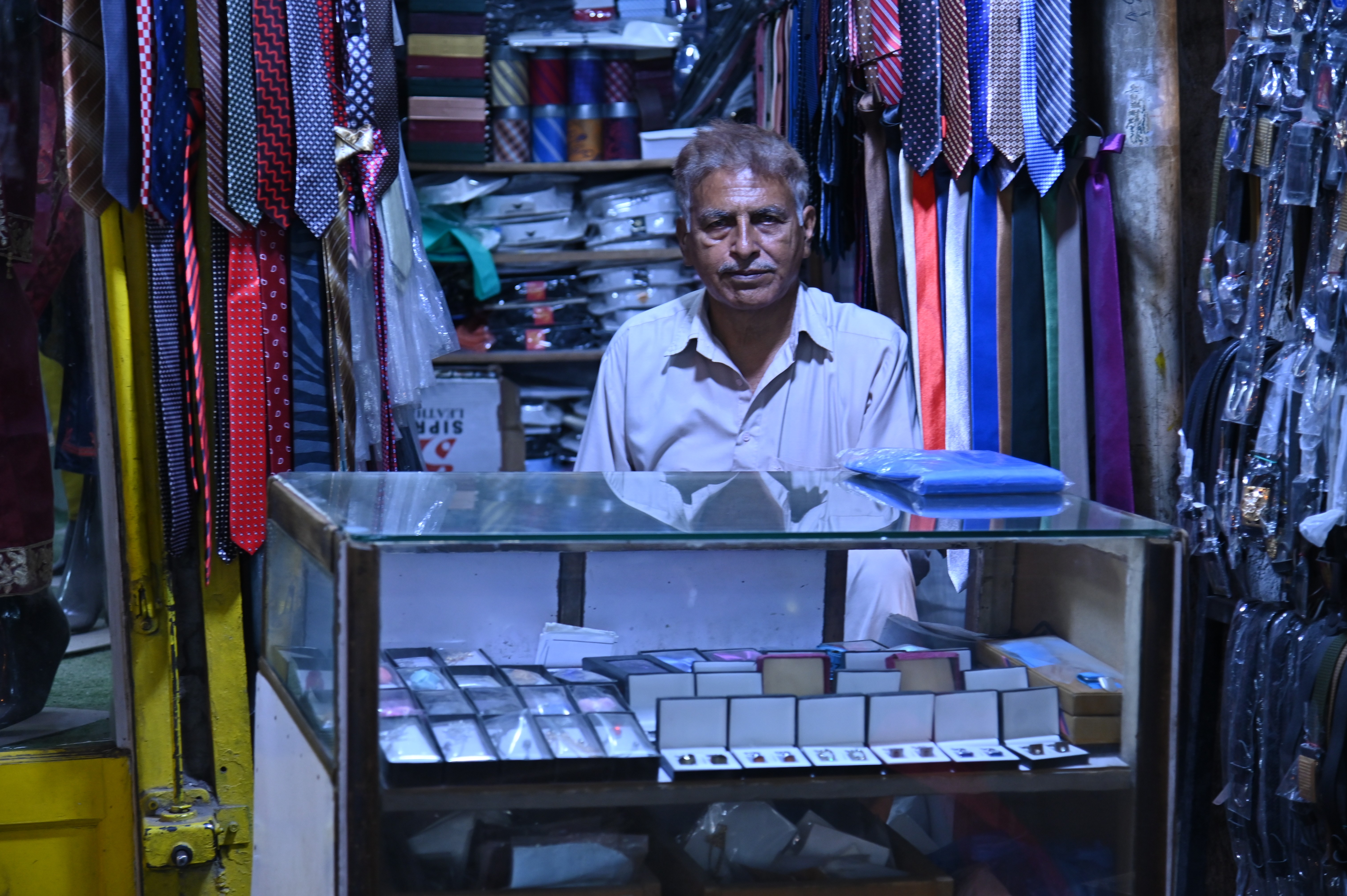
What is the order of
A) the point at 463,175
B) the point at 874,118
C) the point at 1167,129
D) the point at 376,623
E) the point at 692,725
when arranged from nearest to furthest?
the point at 376,623 < the point at 692,725 < the point at 1167,129 < the point at 874,118 < the point at 463,175

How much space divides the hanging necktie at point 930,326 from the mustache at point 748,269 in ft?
1.09

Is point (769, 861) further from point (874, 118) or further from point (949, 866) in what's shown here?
point (874, 118)

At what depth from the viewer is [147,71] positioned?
2229 mm

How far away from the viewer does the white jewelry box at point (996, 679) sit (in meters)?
1.33

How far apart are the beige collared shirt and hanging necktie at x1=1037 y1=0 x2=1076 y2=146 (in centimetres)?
49

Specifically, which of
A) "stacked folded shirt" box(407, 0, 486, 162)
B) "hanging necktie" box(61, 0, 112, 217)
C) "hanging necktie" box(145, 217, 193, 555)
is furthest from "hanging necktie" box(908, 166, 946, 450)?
"stacked folded shirt" box(407, 0, 486, 162)

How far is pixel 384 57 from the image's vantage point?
2.50m

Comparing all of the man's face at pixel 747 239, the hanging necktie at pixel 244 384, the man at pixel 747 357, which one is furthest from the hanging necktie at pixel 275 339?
the man's face at pixel 747 239

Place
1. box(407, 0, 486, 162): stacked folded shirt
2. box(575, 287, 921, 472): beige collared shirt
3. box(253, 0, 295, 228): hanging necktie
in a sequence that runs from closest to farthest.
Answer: box(253, 0, 295, 228): hanging necktie < box(575, 287, 921, 472): beige collared shirt < box(407, 0, 486, 162): stacked folded shirt

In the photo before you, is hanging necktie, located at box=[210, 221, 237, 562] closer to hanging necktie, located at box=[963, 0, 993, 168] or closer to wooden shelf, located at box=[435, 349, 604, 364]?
hanging necktie, located at box=[963, 0, 993, 168]

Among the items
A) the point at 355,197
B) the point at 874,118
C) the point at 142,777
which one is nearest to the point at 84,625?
the point at 142,777

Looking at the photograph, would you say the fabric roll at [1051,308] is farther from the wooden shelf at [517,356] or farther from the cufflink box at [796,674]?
the wooden shelf at [517,356]

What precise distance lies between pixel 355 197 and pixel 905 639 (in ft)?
5.11

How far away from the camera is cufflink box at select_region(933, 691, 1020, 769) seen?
1279mm
